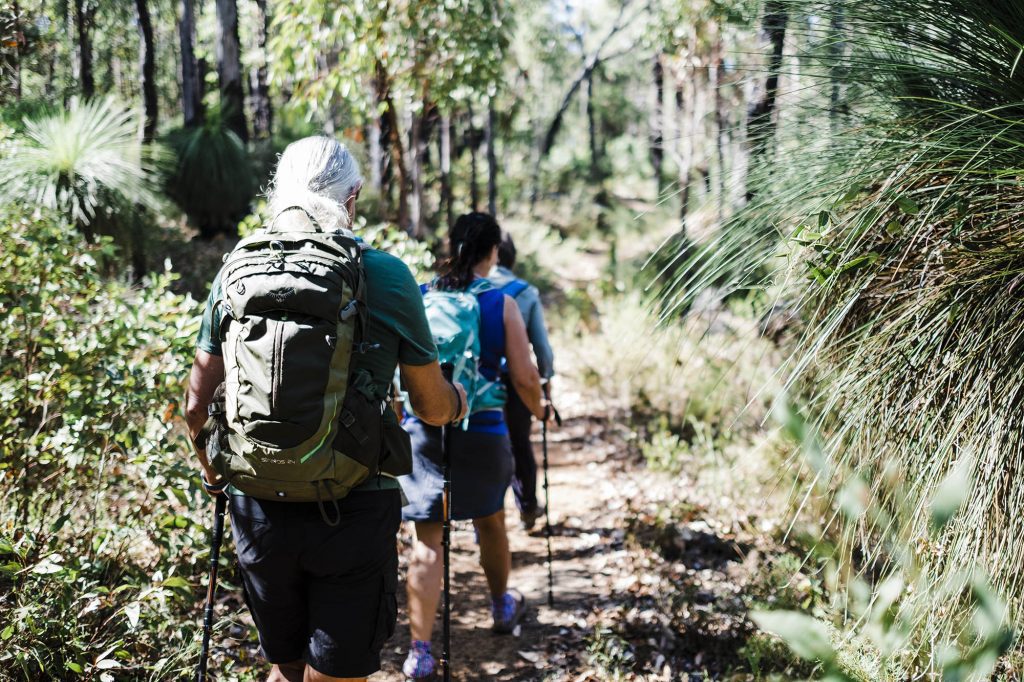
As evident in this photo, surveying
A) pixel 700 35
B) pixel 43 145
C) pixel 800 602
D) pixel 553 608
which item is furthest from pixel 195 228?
pixel 800 602

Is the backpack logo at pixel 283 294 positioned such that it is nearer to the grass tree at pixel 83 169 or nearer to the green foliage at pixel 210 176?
the grass tree at pixel 83 169

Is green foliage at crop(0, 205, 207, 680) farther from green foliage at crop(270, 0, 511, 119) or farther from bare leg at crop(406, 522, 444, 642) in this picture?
green foliage at crop(270, 0, 511, 119)

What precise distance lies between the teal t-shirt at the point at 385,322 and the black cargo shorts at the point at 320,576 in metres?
0.13

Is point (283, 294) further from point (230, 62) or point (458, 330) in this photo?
point (230, 62)

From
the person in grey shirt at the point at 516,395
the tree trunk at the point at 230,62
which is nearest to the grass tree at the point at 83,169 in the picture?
the person in grey shirt at the point at 516,395

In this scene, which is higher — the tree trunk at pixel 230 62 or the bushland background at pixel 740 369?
the tree trunk at pixel 230 62

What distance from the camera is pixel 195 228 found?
12258 mm

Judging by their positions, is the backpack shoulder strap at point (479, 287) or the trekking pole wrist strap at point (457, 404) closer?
the trekking pole wrist strap at point (457, 404)

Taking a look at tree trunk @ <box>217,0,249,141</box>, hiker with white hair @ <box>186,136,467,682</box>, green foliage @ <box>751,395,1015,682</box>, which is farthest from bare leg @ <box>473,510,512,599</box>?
tree trunk @ <box>217,0,249,141</box>

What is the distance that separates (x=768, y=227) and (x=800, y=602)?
2.13 m

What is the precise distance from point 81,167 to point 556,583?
528 cm

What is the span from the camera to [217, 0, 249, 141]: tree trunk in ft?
42.3

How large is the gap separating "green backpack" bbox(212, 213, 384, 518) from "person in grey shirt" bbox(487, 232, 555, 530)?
2385 millimetres

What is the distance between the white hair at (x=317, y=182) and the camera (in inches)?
90.0
